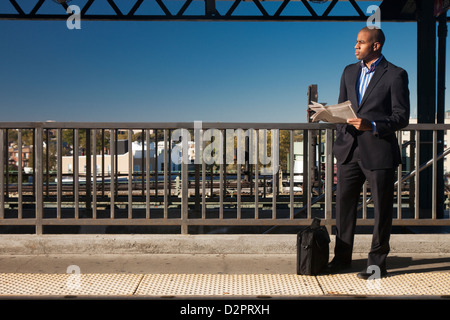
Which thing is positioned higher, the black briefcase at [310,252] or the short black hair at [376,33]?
the short black hair at [376,33]

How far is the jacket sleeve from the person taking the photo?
3908 millimetres

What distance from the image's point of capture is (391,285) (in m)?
3.95

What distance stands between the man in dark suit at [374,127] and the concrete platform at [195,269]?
16.9 inches

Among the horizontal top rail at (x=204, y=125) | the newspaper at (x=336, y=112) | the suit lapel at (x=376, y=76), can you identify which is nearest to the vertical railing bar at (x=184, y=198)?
the horizontal top rail at (x=204, y=125)

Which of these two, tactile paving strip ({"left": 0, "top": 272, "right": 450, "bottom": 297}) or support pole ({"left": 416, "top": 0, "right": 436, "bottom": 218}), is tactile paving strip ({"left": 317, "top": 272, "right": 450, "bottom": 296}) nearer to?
tactile paving strip ({"left": 0, "top": 272, "right": 450, "bottom": 297})

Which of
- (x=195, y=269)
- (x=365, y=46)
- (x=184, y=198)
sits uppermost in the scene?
(x=365, y=46)

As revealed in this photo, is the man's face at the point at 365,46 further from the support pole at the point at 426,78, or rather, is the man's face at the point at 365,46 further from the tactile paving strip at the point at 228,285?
the support pole at the point at 426,78

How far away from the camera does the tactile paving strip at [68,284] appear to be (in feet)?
12.3

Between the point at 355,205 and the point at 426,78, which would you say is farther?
the point at 426,78

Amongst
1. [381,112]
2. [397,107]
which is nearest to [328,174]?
[381,112]

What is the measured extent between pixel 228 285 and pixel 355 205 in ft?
4.53

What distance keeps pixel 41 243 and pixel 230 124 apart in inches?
91.6

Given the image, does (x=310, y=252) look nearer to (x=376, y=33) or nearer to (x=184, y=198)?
(x=184, y=198)
